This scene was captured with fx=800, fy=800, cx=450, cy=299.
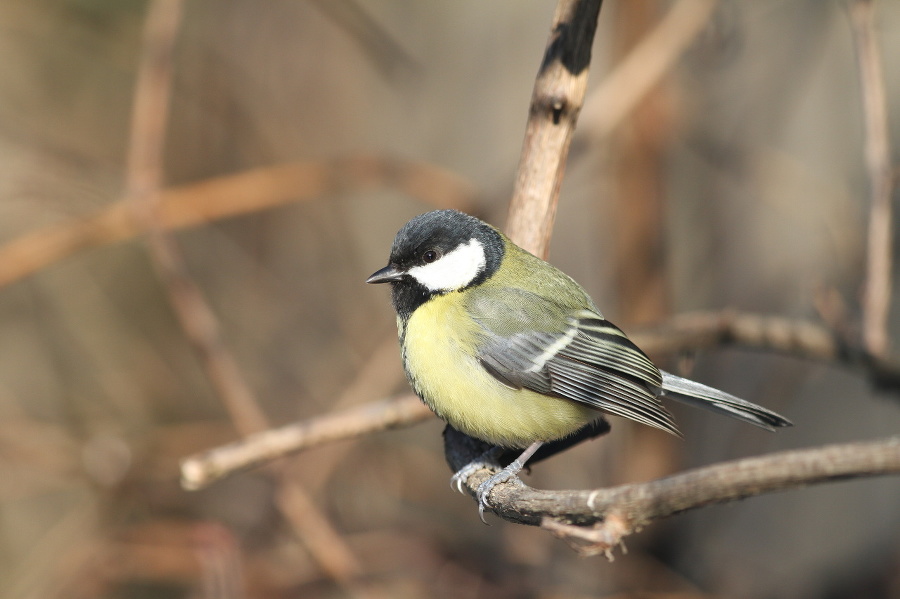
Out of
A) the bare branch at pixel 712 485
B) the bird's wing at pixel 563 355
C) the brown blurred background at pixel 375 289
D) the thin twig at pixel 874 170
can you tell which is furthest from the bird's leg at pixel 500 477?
the thin twig at pixel 874 170

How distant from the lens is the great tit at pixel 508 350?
1.95 m

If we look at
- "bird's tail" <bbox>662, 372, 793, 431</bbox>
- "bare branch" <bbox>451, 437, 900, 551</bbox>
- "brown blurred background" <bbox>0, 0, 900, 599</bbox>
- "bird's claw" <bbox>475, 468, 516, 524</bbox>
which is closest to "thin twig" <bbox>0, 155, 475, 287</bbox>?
"brown blurred background" <bbox>0, 0, 900, 599</bbox>

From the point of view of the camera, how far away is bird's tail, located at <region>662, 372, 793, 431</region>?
197 cm

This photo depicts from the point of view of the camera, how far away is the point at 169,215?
3.09 meters

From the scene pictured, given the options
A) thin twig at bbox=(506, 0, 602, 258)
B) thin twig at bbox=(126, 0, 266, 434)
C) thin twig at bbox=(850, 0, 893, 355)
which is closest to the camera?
thin twig at bbox=(506, 0, 602, 258)

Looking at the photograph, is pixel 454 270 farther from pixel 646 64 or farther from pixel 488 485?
pixel 646 64

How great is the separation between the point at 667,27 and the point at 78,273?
11.7 ft

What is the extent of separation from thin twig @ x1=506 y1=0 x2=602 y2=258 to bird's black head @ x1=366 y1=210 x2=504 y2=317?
12 cm

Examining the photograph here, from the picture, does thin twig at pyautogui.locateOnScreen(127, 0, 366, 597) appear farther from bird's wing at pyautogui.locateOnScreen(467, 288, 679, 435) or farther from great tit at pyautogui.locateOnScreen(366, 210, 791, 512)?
bird's wing at pyautogui.locateOnScreen(467, 288, 679, 435)

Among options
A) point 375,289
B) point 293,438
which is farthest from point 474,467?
point 375,289

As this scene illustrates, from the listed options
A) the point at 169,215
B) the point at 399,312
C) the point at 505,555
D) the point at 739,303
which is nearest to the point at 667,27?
the point at 739,303

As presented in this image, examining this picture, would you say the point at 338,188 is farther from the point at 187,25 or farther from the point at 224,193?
the point at 187,25

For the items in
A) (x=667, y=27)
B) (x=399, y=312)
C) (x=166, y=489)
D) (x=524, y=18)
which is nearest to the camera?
(x=399, y=312)

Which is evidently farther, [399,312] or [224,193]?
[224,193]
